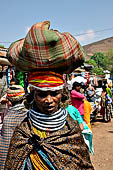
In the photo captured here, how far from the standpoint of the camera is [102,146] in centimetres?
620

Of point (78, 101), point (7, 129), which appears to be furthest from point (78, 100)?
point (7, 129)

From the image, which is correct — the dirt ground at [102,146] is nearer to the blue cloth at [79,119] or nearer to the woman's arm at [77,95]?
the blue cloth at [79,119]

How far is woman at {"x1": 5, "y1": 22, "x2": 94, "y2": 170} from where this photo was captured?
136 cm

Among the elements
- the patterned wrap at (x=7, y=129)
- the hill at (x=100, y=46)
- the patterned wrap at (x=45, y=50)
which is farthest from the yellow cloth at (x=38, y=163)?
the hill at (x=100, y=46)

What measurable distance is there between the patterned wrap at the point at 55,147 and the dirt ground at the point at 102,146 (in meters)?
3.72

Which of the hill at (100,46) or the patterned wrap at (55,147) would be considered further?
the hill at (100,46)

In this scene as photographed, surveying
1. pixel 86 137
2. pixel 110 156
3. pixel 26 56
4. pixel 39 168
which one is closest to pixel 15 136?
pixel 39 168

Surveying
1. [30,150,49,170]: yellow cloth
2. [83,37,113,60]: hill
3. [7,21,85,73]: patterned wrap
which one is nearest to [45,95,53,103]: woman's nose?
[7,21,85,73]: patterned wrap

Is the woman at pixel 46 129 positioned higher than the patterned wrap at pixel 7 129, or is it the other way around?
the woman at pixel 46 129

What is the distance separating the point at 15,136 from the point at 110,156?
14.9 feet

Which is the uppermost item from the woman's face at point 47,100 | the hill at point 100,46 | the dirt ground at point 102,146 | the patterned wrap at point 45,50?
the hill at point 100,46

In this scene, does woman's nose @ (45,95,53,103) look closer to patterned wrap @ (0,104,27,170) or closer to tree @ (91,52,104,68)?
patterned wrap @ (0,104,27,170)

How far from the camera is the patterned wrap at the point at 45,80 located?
139 centimetres

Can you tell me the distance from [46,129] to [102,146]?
5263mm
